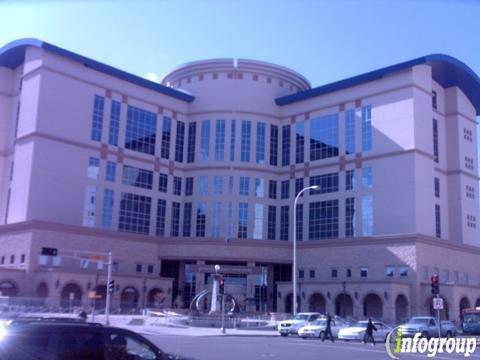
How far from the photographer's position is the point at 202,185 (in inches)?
2997

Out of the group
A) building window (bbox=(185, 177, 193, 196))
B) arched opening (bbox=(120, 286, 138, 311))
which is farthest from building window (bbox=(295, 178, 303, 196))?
arched opening (bbox=(120, 286, 138, 311))

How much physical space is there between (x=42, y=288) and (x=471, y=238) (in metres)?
47.8

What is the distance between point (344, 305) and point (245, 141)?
23.7 meters

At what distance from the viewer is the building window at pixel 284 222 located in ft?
247

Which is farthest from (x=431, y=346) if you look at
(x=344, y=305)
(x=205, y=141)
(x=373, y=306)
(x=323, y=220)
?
(x=205, y=141)

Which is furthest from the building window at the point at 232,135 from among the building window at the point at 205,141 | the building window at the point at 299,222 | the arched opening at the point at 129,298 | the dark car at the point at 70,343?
the dark car at the point at 70,343

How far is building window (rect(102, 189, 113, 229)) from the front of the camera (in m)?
69.1

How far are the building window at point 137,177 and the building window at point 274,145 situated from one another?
1537 centimetres

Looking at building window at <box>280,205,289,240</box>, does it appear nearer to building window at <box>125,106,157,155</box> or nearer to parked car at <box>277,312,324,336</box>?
building window at <box>125,106,157,155</box>

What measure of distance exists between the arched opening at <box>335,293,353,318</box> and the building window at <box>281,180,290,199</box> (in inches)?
623

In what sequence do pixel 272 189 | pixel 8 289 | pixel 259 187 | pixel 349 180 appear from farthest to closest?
pixel 272 189, pixel 259 187, pixel 349 180, pixel 8 289

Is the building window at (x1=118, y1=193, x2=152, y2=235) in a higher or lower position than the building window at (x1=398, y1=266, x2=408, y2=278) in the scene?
higher

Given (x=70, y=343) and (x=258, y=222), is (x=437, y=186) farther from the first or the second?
(x=70, y=343)

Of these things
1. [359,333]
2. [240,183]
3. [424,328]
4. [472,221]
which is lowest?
[359,333]
